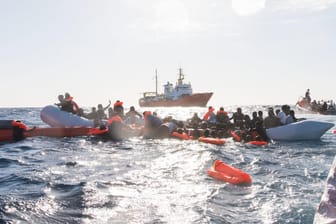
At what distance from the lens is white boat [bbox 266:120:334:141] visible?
18.0m

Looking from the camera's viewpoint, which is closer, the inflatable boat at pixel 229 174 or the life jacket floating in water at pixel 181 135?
the inflatable boat at pixel 229 174

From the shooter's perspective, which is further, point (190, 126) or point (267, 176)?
point (190, 126)

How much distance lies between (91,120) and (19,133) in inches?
178

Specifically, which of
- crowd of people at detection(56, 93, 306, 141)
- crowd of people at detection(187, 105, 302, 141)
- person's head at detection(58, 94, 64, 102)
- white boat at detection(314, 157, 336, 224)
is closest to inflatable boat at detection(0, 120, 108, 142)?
crowd of people at detection(56, 93, 306, 141)

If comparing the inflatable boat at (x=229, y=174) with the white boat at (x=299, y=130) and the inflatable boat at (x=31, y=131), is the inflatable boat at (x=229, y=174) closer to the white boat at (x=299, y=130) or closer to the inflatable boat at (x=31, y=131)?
the white boat at (x=299, y=130)

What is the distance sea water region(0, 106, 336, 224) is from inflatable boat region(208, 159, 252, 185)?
0.21 meters

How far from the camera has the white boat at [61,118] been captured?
2039cm

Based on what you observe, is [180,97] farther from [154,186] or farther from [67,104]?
[154,186]

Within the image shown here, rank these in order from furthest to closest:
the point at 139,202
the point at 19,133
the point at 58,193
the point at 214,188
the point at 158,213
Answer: the point at 19,133 → the point at 214,188 → the point at 58,193 → the point at 139,202 → the point at 158,213

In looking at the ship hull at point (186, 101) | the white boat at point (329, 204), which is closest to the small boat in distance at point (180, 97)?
the ship hull at point (186, 101)

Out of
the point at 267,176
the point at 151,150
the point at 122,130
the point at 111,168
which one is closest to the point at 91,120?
the point at 122,130

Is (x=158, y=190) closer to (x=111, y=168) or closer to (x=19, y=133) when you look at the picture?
(x=111, y=168)

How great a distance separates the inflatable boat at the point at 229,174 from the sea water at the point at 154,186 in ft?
0.70

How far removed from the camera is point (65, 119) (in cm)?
2039
